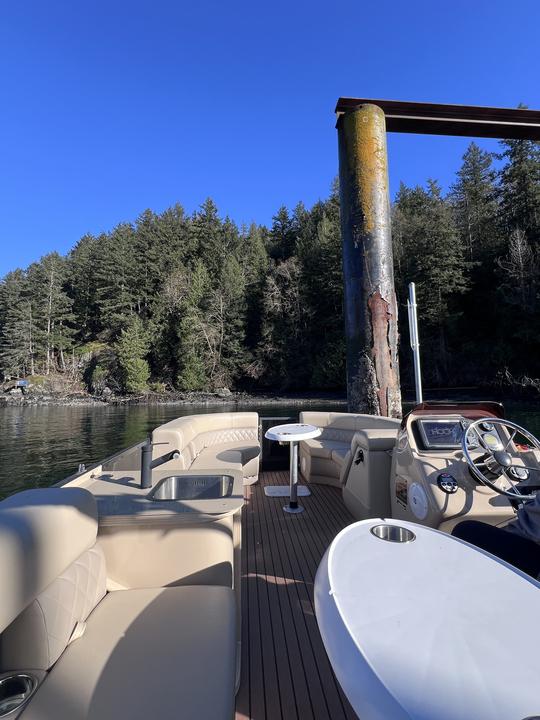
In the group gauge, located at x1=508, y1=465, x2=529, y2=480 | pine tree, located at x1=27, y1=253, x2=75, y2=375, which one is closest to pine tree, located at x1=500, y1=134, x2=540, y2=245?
gauge, located at x1=508, y1=465, x2=529, y2=480

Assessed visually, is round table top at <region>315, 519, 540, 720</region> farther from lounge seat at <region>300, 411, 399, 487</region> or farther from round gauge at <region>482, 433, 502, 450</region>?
lounge seat at <region>300, 411, 399, 487</region>

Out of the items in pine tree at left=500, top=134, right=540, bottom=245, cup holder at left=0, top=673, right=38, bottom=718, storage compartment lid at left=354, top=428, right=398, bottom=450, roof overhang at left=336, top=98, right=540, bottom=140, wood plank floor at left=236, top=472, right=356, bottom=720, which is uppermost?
pine tree at left=500, top=134, right=540, bottom=245

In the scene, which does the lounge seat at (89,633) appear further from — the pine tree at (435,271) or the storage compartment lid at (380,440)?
the pine tree at (435,271)

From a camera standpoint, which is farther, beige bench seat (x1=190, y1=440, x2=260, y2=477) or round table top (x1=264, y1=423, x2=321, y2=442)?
beige bench seat (x1=190, y1=440, x2=260, y2=477)

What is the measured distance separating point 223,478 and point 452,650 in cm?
125

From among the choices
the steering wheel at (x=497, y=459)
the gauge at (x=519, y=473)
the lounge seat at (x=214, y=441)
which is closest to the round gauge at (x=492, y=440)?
the steering wheel at (x=497, y=459)

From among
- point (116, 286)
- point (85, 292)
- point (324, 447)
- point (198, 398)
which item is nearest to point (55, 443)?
point (324, 447)

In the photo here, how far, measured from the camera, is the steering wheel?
1.73m

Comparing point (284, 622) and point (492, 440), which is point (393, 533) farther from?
point (492, 440)

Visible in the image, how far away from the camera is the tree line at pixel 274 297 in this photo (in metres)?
23.0

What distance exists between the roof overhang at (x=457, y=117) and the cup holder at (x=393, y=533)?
4.13m

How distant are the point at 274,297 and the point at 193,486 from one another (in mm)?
27069

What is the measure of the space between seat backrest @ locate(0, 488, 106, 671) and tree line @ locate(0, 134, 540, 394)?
23.9 m

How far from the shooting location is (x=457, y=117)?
3971 mm
